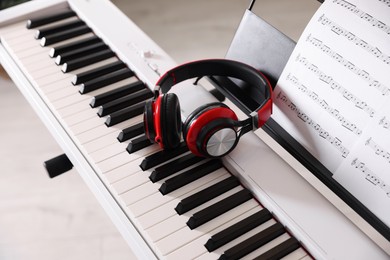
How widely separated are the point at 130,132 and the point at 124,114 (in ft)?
0.25

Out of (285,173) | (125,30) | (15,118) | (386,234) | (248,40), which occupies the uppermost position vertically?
(15,118)

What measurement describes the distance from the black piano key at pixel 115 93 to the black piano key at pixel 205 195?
1.39 ft

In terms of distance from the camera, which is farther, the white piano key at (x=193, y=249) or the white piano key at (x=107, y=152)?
the white piano key at (x=107, y=152)

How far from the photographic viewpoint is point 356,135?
1182 mm

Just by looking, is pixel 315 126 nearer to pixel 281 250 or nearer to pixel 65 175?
pixel 281 250

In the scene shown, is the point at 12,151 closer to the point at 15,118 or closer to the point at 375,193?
the point at 15,118

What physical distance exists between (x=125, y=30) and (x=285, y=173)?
0.74 metres

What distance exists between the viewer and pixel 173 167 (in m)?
1.35

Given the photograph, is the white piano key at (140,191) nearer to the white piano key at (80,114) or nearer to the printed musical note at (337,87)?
the white piano key at (80,114)

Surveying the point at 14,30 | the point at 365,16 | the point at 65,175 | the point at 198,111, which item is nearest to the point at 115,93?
the point at 198,111

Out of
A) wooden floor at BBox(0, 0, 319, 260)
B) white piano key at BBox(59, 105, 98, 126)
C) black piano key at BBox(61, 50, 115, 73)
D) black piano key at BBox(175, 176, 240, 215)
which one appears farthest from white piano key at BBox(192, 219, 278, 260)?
wooden floor at BBox(0, 0, 319, 260)

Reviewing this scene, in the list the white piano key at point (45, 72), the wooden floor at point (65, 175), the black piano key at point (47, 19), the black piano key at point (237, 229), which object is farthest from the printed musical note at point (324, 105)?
the wooden floor at point (65, 175)

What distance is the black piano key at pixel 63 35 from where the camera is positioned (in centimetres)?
174

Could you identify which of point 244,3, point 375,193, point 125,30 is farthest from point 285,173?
point 244,3
